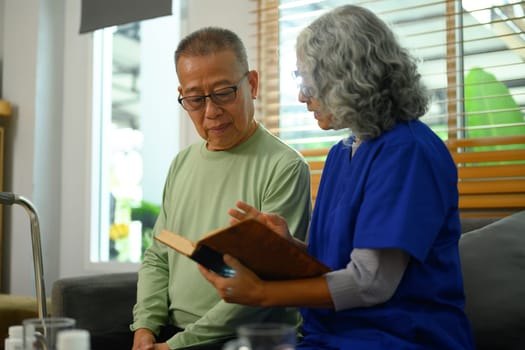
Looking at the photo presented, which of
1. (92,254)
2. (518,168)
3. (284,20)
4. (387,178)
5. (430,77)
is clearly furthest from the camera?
(92,254)

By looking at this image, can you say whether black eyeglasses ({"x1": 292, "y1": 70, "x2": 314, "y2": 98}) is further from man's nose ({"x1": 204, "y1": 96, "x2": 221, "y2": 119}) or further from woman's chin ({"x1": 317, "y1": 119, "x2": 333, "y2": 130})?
man's nose ({"x1": 204, "y1": 96, "x2": 221, "y2": 119})

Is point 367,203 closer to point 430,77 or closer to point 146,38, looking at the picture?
point 430,77

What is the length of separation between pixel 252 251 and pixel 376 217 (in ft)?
0.87

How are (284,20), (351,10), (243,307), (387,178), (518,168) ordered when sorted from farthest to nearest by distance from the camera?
(284,20) < (518,168) < (243,307) < (351,10) < (387,178)

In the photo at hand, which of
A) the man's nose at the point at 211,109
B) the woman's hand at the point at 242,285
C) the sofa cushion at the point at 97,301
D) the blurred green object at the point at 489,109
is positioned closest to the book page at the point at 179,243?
the woman's hand at the point at 242,285

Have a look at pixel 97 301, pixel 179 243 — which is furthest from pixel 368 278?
pixel 97 301

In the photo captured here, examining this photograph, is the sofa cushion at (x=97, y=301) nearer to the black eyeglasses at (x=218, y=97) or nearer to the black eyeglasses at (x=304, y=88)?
the black eyeglasses at (x=218, y=97)

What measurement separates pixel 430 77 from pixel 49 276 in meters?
2.39

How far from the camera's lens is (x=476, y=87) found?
7.61 feet

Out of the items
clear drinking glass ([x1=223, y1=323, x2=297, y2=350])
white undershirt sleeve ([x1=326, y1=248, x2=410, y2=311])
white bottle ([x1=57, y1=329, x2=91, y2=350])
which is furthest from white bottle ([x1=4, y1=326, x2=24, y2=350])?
white undershirt sleeve ([x1=326, y1=248, x2=410, y2=311])

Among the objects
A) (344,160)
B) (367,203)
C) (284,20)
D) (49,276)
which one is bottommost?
(49,276)

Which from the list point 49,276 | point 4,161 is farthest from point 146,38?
point 49,276

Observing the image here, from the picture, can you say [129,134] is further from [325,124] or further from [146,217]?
[325,124]

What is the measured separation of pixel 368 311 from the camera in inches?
52.8
